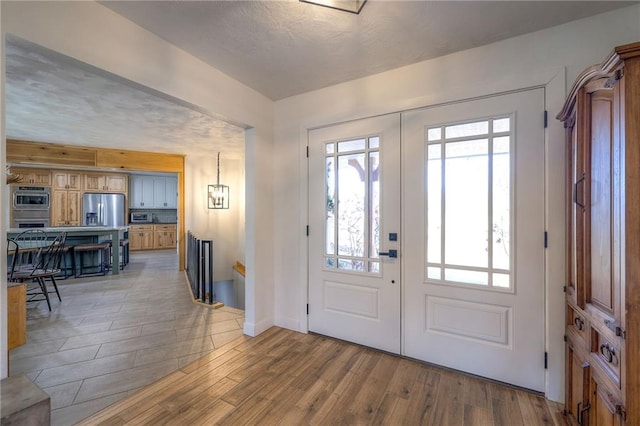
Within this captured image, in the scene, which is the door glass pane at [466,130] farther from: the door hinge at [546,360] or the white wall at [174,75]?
the white wall at [174,75]

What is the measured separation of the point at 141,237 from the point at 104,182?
2051 mm

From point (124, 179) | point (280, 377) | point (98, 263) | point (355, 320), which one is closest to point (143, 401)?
point (280, 377)

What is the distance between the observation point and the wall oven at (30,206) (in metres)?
6.45

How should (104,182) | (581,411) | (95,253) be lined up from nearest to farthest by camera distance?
(581,411)
(95,253)
(104,182)

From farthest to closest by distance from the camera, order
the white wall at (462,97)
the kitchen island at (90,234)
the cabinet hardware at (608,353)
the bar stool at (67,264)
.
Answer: the bar stool at (67,264)
the kitchen island at (90,234)
the white wall at (462,97)
the cabinet hardware at (608,353)

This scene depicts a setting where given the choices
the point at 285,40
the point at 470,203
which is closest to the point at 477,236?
the point at 470,203

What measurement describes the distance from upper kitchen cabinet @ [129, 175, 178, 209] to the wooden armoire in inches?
409

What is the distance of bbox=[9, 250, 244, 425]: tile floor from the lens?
1994 mm

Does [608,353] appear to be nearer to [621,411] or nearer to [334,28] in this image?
[621,411]

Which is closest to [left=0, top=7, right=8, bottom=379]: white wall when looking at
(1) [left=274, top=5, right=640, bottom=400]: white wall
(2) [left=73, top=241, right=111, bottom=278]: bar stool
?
(1) [left=274, top=5, right=640, bottom=400]: white wall

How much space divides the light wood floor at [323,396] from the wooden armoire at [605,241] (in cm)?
47

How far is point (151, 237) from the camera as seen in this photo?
9094mm

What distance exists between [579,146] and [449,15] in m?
1.13

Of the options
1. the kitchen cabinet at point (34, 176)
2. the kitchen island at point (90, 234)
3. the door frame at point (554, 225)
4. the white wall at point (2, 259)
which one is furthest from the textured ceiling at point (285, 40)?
the kitchen cabinet at point (34, 176)
